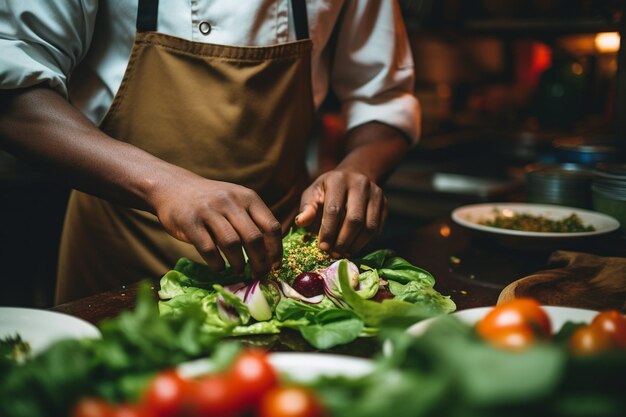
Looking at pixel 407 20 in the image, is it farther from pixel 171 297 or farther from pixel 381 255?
pixel 171 297

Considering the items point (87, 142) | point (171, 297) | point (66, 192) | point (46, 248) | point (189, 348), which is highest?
point (87, 142)

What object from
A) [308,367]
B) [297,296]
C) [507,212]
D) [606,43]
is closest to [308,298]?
[297,296]

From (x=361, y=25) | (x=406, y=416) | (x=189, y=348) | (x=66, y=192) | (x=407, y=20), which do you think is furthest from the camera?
(x=407, y=20)

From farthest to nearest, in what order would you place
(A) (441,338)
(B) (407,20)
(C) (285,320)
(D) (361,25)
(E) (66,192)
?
(B) (407,20)
(E) (66,192)
(D) (361,25)
(C) (285,320)
(A) (441,338)

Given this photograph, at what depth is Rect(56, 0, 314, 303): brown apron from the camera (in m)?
1.68

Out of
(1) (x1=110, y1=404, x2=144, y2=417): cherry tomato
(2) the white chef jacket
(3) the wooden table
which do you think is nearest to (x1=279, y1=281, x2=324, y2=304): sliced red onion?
(3) the wooden table

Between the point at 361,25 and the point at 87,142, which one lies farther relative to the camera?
the point at 361,25

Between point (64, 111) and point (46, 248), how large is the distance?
6.73ft

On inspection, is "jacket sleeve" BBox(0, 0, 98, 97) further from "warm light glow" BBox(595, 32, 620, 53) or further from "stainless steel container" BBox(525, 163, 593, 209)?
"warm light glow" BBox(595, 32, 620, 53)

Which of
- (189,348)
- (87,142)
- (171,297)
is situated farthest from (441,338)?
→ (87,142)

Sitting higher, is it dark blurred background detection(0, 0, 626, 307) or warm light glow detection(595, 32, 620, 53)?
warm light glow detection(595, 32, 620, 53)

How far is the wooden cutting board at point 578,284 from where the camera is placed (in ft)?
4.49

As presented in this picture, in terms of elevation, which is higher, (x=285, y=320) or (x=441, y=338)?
(x=441, y=338)

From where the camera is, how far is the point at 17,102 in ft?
4.81
